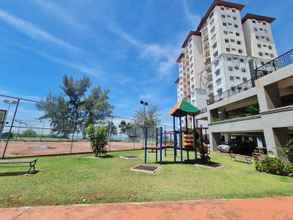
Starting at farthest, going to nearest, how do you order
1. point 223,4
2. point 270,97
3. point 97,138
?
point 223,4
point 97,138
point 270,97

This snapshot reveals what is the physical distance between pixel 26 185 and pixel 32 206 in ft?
5.24

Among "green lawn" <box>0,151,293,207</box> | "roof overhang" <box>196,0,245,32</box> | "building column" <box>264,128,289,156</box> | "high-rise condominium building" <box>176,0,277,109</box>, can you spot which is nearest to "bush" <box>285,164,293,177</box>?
"green lawn" <box>0,151,293,207</box>

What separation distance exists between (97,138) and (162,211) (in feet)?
27.4

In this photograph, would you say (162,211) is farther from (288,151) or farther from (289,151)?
(289,151)

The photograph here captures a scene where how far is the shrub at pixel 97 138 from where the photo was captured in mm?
10516

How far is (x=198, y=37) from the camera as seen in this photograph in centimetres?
5462

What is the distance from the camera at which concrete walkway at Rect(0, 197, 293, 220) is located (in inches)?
112

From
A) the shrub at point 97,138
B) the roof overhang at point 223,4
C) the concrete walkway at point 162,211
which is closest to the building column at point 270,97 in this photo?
the concrete walkway at point 162,211

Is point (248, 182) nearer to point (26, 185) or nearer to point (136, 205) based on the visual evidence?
point (136, 205)

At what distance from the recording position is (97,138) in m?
10.5

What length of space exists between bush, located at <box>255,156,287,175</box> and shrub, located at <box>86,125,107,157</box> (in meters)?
9.35

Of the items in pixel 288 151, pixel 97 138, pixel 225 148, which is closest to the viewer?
pixel 288 151

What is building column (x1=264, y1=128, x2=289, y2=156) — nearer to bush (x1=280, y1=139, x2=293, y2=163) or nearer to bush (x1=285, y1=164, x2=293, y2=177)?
bush (x1=280, y1=139, x2=293, y2=163)

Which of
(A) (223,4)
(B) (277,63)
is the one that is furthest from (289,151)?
(A) (223,4)
